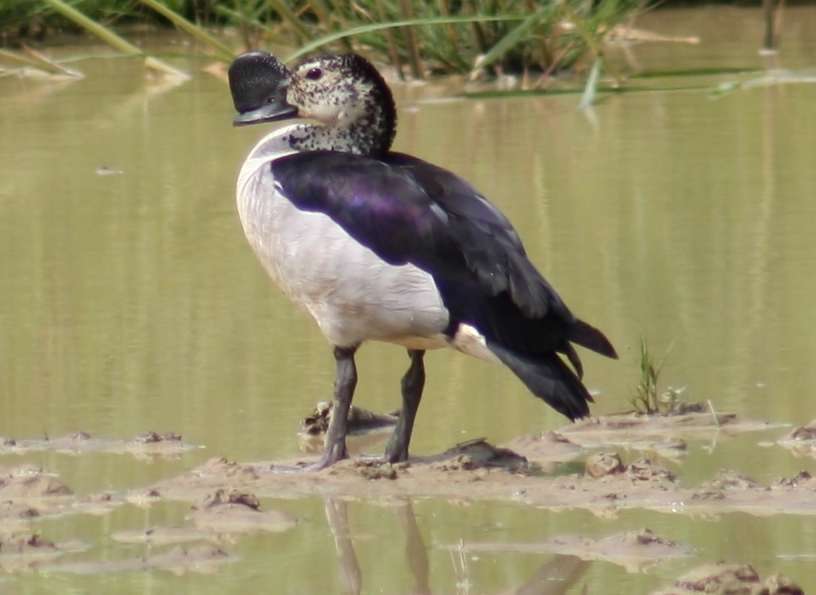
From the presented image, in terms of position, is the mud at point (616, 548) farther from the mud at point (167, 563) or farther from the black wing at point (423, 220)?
the black wing at point (423, 220)

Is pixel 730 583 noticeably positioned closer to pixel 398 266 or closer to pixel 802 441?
pixel 802 441

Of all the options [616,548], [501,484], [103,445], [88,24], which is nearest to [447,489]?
[501,484]

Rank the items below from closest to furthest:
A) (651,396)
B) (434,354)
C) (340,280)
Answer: (340,280), (651,396), (434,354)

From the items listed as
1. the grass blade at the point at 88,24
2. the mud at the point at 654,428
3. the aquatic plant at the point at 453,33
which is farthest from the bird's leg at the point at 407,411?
the aquatic plant at the point at 453,33

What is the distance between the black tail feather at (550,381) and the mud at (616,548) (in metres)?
0.55

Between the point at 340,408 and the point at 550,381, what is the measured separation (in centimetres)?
56

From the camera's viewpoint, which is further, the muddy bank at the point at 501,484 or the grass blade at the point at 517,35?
the grass blade at the point at 517,35

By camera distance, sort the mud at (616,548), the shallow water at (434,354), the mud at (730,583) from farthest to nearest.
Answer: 1. the shallow water at (434,354)
2. the mud at (616,548)
3. the mud at (730,583)

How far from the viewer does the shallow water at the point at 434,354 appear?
3838 millimetres

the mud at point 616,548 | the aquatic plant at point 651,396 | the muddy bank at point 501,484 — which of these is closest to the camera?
the mud at point 616,548

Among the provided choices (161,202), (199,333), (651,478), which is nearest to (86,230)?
(161,202)

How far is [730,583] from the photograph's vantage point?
341cm

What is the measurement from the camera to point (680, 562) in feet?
12.0

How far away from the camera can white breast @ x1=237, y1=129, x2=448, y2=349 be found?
4523 mm
